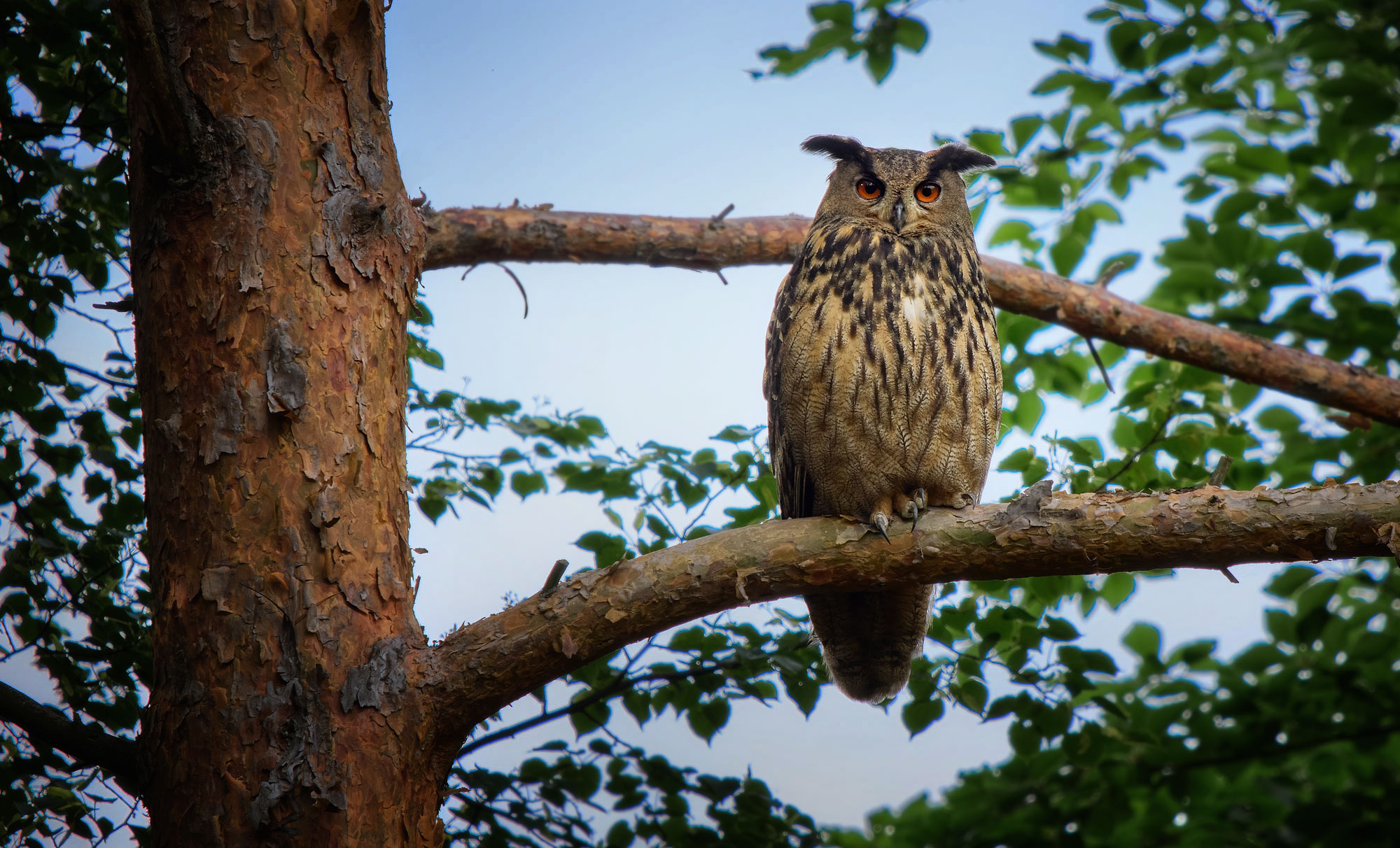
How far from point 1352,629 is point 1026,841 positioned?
40.8 inches

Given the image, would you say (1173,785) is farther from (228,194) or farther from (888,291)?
(228,194)

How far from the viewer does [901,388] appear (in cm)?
196

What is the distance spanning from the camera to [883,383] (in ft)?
6.41

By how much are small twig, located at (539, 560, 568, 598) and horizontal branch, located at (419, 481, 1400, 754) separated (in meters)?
0.01

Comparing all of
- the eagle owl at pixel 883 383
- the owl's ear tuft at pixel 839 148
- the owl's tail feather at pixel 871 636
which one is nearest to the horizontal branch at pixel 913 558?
the eagle owl at pixel 883 383

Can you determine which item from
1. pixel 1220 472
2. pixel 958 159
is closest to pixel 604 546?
pixel 1220 472

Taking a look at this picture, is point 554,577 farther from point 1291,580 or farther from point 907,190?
point 1291,580

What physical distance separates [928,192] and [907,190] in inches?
2.4

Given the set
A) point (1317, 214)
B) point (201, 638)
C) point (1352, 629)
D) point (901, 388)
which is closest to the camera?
point (201, 638)

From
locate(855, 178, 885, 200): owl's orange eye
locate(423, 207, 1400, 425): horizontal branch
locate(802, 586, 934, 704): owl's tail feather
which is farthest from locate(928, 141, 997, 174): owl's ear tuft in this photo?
locate(802, 586, 934, 704): owl's tail feather

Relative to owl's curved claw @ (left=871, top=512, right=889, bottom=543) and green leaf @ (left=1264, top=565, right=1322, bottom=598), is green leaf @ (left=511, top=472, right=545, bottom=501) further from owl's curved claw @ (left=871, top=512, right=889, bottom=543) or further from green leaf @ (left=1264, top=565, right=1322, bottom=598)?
green leaf @ (left=1264, top=565, right=1322, bottom=598)

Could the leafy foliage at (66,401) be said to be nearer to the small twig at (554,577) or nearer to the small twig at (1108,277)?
the small twig at (554,577)

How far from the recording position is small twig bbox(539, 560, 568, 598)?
4.65ft

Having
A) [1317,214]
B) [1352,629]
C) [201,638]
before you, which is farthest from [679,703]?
[1317,214]
